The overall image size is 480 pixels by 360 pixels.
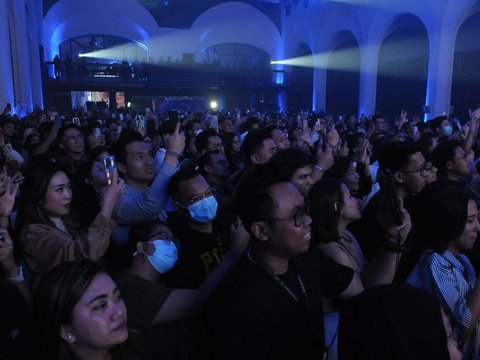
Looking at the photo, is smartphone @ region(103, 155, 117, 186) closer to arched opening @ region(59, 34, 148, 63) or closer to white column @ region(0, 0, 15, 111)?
white column @ region(0, 0, 15, 111)

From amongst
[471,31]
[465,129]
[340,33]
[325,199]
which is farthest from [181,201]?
[340,33]

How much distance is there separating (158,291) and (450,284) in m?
1.31

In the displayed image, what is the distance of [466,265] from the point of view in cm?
220

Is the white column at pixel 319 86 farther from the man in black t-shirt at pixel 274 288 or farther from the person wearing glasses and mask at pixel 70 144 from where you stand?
the man in black t-shirt at pixel 274 288

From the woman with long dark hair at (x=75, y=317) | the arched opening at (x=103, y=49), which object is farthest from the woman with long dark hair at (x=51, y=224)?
the arched opening at (x=103, y=49)

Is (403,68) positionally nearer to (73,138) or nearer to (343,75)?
(343,75)

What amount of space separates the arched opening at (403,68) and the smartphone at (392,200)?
14.3m

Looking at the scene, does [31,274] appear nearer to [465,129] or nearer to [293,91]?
[465,129]

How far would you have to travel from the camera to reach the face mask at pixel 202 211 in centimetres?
253

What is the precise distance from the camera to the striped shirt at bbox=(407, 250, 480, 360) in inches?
73.0

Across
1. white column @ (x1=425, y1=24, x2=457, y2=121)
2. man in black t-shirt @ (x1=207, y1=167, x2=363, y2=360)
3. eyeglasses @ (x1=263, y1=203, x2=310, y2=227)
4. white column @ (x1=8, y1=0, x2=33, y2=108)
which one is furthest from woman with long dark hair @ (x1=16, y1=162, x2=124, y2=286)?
white column @ (x1=425, y1=24, x2=457, y2=121)

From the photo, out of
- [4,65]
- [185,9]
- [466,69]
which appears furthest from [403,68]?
[185,9]

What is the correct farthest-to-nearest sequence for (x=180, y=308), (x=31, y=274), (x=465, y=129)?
(x=465, y=129) < (x=31, y=274) < (x=180, y=308)

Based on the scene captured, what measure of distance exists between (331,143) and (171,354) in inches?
105
